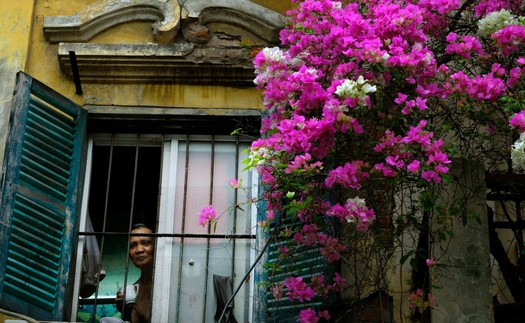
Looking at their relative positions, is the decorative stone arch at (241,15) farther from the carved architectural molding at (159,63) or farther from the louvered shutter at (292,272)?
the louvered shutter at (292,272)

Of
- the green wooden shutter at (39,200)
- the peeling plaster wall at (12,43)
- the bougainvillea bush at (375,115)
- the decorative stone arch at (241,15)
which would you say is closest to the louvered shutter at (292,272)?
the bougainvillea bush at (375,115)

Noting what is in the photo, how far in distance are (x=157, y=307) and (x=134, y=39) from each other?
7.58 feet

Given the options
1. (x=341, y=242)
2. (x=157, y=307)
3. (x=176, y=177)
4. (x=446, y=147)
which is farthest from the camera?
(x=176, y=177)

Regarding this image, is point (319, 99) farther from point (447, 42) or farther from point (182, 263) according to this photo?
point (182, 263)

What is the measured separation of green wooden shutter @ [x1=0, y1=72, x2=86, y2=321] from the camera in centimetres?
620

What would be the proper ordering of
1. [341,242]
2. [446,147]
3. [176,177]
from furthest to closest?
[176,177] < [341,242] < [446,147]

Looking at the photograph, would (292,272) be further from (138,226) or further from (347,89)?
(347,89)

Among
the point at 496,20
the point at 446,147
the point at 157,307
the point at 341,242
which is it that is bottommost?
the point at 157,307

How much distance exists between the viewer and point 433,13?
633cm

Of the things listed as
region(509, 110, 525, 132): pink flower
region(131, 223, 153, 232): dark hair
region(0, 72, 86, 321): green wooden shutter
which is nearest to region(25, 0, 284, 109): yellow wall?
region(0, 72, 86, 321): green wooden shutter

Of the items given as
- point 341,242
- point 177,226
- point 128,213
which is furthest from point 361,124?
point 128,213

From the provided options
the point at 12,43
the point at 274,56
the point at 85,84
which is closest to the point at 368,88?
the point at 274,56

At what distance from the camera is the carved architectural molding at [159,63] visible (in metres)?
7.38

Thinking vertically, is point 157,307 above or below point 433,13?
below
